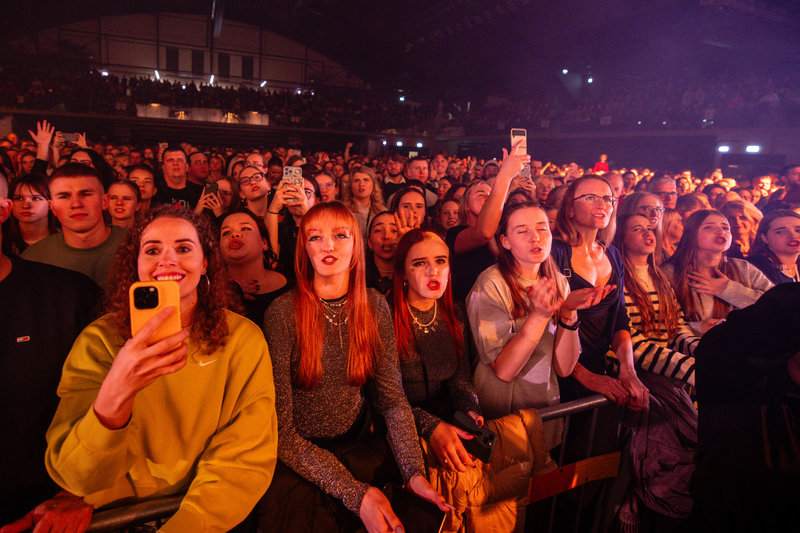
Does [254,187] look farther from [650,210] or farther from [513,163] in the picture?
[650,210]

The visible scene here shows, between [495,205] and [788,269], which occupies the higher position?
[495,205]

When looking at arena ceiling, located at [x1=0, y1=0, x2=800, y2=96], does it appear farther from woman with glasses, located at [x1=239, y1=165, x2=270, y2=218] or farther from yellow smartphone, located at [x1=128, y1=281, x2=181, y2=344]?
yellow smartphone, located at [x1=128, y1=281, x2=181, y2=344]

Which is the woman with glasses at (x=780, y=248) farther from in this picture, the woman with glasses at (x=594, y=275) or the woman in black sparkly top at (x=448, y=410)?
the woman in black sparkly top at (x=448, y=410)

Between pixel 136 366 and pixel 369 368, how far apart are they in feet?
3.50

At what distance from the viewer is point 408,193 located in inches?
162

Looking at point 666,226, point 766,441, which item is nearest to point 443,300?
point 766,441

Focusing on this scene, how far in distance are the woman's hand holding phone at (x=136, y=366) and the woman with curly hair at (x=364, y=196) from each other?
11.6 feet

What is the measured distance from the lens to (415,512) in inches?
72.0

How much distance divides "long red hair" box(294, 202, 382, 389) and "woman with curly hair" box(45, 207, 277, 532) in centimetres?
24

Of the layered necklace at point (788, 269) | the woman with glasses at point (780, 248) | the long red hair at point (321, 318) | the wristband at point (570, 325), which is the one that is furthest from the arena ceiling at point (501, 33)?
the long red hair at point (321, 318)

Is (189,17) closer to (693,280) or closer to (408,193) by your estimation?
(408,193)

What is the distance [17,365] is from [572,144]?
71.7 ft

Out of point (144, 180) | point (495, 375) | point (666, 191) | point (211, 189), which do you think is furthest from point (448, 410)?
point (666, 191)

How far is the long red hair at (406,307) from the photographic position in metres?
2.42
